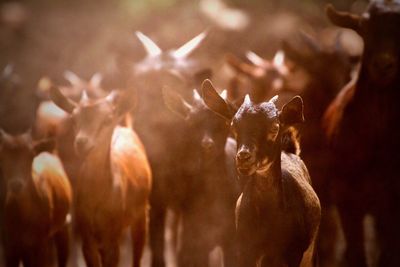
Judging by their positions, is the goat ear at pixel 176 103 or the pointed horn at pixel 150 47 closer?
the goat ear at pixel 176 103

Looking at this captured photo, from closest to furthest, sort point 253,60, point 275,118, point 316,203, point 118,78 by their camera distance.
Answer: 1. point 275,118
2. point 316,203
3. point 118,78
4. point 253,60

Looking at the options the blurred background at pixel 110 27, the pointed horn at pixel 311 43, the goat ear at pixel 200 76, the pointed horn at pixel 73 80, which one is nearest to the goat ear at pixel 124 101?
the goat ear at pixel 200 76

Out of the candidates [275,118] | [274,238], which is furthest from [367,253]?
[275,118]

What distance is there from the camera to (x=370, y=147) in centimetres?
429

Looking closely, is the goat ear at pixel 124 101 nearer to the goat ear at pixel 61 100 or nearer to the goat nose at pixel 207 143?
the goat ear at pixel 61 100

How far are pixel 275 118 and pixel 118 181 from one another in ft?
4.32

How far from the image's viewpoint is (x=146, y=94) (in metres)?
4.67

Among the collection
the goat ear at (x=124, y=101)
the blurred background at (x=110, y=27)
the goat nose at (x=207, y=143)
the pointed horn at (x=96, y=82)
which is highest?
the goat ear at (x=124, y=101)

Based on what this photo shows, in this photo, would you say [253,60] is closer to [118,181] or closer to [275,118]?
[118,181]

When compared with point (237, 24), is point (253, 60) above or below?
above

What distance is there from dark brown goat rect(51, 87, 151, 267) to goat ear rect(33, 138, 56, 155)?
9.1 inches

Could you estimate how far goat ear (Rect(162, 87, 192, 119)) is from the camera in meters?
3.97

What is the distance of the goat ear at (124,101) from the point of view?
163 inches

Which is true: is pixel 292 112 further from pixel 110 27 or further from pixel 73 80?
pixel 110 27
